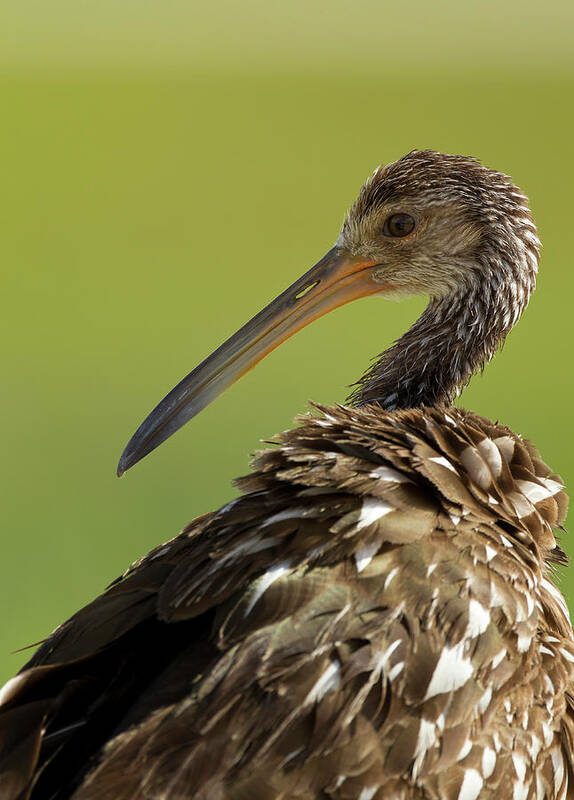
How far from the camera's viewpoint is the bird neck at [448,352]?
3.76 m

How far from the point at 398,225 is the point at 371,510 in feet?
4.66

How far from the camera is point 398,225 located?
3889mm

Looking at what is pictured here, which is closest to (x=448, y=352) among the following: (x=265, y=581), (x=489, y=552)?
(x=489, y=552)

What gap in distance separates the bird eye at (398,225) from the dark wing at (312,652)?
1119 mm

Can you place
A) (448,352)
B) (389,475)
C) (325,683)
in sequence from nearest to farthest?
(325,683) < (389,475) < (448,352)

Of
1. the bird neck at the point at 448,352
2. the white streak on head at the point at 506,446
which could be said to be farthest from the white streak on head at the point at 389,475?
the bird neck at the point at 448,352

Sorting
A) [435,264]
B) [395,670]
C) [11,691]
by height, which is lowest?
[395,670]

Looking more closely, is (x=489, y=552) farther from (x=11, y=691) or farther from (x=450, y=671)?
(x=11, y=691)

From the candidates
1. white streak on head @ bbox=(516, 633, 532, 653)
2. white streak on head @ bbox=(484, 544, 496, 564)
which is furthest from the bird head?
white streak on head @ bbox=(516, 633, 532, 653)

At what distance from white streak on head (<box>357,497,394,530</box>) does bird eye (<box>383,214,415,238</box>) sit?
1.36 metres

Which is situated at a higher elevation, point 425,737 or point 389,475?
point 389,475

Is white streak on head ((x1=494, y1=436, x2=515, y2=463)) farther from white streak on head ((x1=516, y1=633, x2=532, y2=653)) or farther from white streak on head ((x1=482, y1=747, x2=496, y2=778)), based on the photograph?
white streak on head ((x1=482, y1=747, x2=496, y2=778))

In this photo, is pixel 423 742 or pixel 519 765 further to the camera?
pixel 519 765

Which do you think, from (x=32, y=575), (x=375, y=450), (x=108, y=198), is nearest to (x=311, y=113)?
(x=108, y=198)
